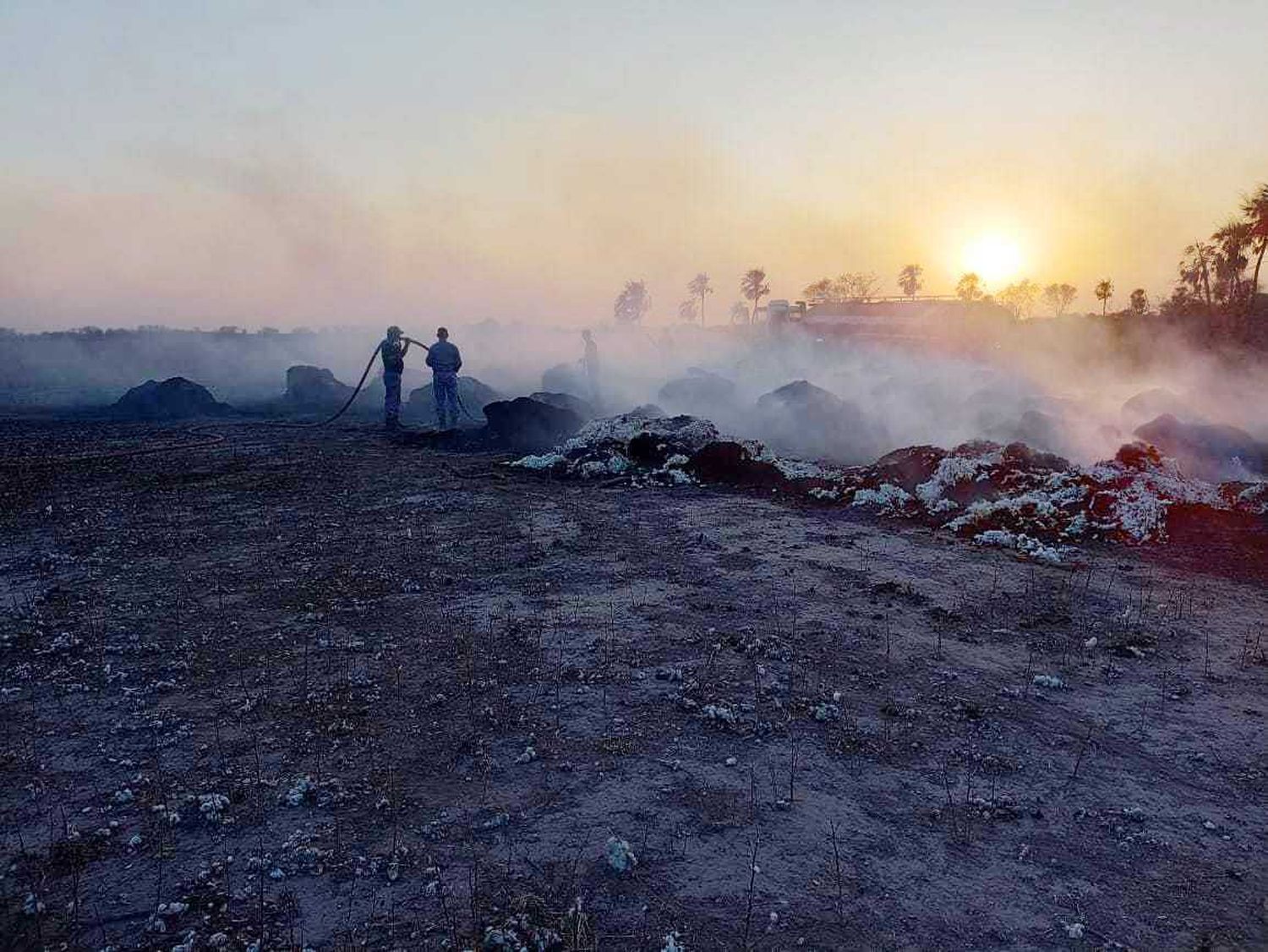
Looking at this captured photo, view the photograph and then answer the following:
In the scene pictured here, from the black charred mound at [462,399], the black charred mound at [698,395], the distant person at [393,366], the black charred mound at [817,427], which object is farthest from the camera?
the black charred mound at [462,399]

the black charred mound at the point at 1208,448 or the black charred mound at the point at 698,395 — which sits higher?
the black charred mound at the point at 698,395

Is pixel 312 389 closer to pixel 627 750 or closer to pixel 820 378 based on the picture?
pixel 820 378

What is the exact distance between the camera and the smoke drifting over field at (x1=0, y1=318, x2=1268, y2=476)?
614 inches

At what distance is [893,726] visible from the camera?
414 centimetres

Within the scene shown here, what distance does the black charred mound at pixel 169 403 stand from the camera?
71.3 feet

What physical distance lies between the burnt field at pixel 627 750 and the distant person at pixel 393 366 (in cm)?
1046

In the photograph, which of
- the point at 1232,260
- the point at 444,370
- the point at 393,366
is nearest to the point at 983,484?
the point at 444,370

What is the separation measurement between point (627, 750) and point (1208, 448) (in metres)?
12.8

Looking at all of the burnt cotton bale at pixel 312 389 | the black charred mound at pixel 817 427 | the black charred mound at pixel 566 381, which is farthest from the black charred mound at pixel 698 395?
the burnt cotton bale at pixel 312 389

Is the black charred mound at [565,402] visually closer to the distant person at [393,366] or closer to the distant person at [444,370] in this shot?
the distant person at [444,370]

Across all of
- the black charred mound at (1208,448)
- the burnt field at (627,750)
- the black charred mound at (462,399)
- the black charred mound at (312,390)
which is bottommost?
the burnt field at (627,750)

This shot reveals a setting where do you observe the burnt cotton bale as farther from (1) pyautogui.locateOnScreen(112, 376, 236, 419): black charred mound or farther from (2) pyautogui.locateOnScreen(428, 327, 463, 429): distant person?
(2) pyautogui.locateOnScreen(428, 327, 463, 429): distant person

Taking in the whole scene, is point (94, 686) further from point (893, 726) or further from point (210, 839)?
point (893, 726)

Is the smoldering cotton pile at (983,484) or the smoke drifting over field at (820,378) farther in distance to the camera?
the smoke drifting over field at (820,378)
